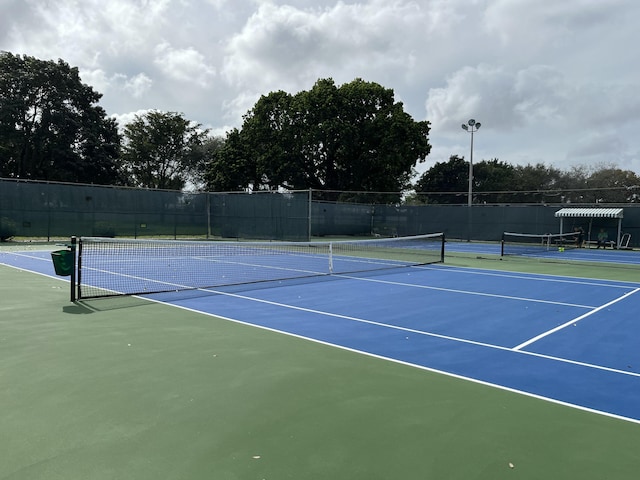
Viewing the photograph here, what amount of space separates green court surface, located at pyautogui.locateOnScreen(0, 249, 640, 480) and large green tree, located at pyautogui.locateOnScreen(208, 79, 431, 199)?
33822mm

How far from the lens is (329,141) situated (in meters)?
38.7

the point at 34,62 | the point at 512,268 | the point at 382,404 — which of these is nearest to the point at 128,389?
the point at 382,404

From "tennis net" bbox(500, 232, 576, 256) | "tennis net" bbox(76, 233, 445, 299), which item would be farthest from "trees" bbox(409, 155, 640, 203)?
"tennis net" bbox(76, 233, 445, 299)

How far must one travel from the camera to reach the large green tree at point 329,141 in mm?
38312

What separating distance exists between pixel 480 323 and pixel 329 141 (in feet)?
106

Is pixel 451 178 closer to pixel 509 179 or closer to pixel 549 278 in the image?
pixel 509 179

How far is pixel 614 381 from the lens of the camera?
502cm

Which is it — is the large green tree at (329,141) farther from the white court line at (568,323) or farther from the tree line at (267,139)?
the white court line at (568,323)

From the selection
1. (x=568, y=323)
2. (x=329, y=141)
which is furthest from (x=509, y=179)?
(x=568, y=323)

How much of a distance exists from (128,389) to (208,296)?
506cm

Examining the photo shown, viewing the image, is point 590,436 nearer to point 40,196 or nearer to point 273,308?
point 273,308

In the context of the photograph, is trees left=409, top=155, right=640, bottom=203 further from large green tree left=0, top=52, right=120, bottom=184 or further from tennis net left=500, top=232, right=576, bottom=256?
large green tree left=0, top=52, right=120, bottom=184

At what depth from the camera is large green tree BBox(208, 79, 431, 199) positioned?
38.3 meters

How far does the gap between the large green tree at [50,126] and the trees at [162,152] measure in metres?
5.81
